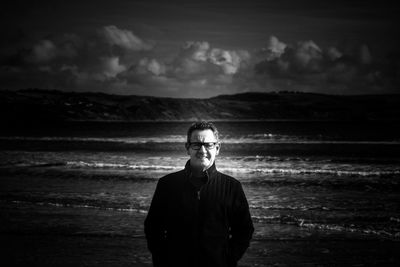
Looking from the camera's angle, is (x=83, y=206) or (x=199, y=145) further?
(x=83, y=206)

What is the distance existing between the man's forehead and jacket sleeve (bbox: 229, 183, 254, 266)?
1.43 ft

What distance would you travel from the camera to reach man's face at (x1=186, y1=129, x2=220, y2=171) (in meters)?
3.28

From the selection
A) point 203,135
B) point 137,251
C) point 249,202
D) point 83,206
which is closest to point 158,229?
point 203,135

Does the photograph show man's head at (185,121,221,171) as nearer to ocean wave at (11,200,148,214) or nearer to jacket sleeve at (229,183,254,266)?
jacket sleeve at (229,183,254,266)

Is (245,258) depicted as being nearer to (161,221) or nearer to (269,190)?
(161,221)

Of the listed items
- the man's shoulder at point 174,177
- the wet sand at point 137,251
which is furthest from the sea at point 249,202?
the man's shoulder at point 174,177

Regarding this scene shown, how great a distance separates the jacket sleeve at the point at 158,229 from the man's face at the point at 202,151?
0.33 m

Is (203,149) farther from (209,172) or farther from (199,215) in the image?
(199,215)

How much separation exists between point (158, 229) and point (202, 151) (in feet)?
2.30

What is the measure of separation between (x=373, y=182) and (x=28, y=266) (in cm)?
1478

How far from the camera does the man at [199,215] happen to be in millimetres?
3197

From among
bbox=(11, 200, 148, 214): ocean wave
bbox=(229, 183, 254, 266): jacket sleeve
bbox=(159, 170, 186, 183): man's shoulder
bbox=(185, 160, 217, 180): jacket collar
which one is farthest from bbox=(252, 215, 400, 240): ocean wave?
bbox=(159, 170, 186, 183): man's shoulder

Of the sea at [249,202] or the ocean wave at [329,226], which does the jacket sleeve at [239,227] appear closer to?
the sea at [249,202]

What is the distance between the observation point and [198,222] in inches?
126
